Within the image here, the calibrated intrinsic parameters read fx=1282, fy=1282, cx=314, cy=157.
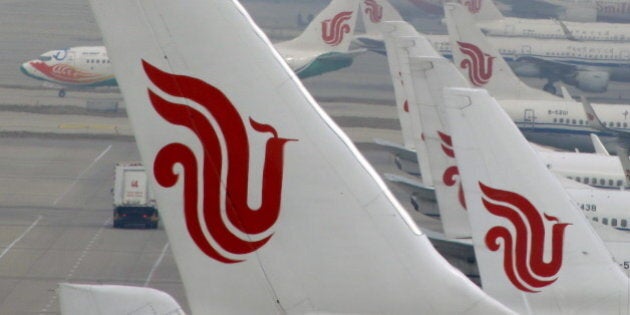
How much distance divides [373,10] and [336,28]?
5028mm

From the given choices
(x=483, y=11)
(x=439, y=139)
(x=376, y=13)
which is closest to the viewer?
(x=439, y=139)

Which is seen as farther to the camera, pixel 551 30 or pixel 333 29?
pixel 551 30

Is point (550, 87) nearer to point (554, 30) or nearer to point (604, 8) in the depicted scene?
point (554, 30)

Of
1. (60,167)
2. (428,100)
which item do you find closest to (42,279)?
(428,100)

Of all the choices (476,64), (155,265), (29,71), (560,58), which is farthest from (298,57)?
(155,265)

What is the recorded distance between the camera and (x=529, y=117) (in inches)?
1834

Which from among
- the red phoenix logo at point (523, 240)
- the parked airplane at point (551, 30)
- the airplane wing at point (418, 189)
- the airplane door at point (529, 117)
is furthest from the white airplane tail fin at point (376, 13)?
the red phoenix logo at point (523, 240)

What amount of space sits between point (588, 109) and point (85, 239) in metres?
16.9

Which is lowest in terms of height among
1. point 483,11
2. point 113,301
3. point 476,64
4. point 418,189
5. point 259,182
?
point 483,11

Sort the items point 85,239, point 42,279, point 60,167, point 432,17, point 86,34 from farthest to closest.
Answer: point 432,17
point 86,34
point 60,167
point 85,239
point 42,279

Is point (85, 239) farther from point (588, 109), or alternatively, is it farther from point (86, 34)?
point (86, 34)

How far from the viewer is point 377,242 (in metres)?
9.25

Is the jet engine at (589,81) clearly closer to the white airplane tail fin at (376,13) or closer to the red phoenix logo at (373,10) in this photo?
the white airplane tail fin at (376,13)

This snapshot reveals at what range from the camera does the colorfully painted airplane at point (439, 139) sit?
21.8 metres
